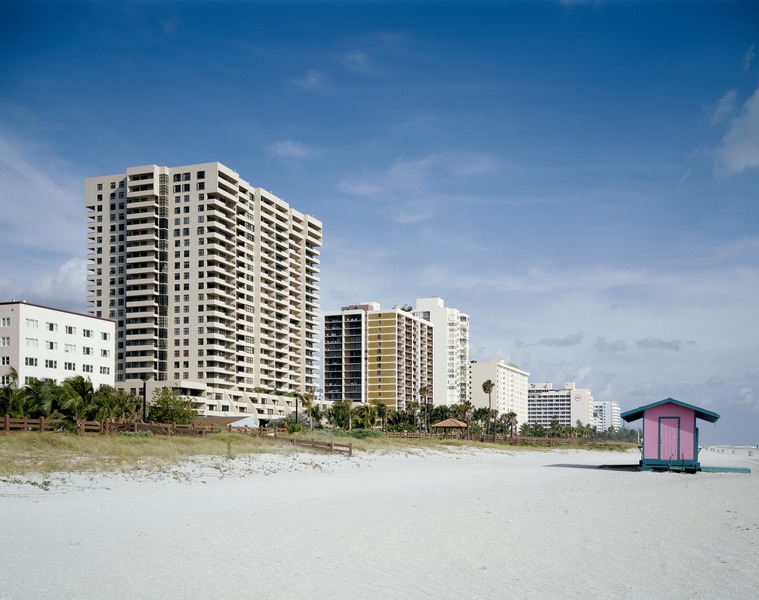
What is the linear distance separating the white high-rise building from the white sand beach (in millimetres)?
97828

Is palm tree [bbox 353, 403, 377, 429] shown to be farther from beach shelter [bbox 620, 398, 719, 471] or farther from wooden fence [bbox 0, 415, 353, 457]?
beach shelter [bbox 620, 398, 719, 471]

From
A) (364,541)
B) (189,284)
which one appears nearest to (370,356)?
(189,284)

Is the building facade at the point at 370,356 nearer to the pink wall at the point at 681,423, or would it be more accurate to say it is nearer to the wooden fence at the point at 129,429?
the wooden fence at the point at 129,429

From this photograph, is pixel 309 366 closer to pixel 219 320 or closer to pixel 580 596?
pixel 219 320

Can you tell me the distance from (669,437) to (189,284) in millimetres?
99542

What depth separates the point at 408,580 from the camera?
10086 mm

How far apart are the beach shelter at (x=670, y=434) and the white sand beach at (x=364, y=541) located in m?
10.7

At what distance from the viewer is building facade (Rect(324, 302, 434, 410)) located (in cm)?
18388

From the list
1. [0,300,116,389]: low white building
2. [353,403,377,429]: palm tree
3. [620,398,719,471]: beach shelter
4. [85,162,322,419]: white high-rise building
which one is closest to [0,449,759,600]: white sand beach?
[620,398,719,471]: beach shelter

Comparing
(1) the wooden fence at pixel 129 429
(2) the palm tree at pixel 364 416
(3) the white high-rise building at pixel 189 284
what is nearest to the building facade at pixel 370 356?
(3) the white high-rise building at pixel 189 284

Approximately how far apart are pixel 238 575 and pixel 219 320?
116498 millimetres

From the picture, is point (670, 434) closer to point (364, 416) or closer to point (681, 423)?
point (681, 423)

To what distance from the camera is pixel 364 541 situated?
13.4 metres

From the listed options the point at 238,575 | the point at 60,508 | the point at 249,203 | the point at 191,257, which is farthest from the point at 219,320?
the point at 238,575
